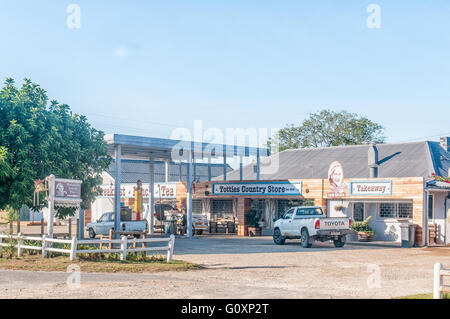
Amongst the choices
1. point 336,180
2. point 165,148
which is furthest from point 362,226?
point 165,148

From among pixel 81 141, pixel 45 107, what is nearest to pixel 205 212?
pixel 81 141

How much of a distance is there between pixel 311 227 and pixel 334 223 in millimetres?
1029

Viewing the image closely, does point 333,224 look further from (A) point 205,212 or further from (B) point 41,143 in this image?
(A) point 205,212

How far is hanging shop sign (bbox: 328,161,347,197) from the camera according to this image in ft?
109

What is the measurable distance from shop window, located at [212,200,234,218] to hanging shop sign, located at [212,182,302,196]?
6.30 feet

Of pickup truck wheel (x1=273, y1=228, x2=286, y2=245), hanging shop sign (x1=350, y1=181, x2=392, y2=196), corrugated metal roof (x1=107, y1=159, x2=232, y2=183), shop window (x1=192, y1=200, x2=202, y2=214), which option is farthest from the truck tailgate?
corrugated metal roof (x1=107, y1=159, x2=232, y2=183)

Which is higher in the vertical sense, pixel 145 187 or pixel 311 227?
pixel 145 187

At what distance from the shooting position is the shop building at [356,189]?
3122cm

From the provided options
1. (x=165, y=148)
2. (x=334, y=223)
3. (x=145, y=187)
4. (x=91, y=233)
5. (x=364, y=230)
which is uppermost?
(x=165, y=148)

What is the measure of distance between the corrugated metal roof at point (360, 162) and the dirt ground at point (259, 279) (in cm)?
1090

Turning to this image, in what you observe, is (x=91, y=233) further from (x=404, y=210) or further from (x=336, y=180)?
(x=404, y=210)

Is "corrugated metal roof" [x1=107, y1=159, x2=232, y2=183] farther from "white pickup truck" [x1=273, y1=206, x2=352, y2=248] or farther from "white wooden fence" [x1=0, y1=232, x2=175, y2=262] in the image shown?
"white wooden fence" [x1=0, y1=232, x2=175, y2=262]

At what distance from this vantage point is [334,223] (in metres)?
27.4
